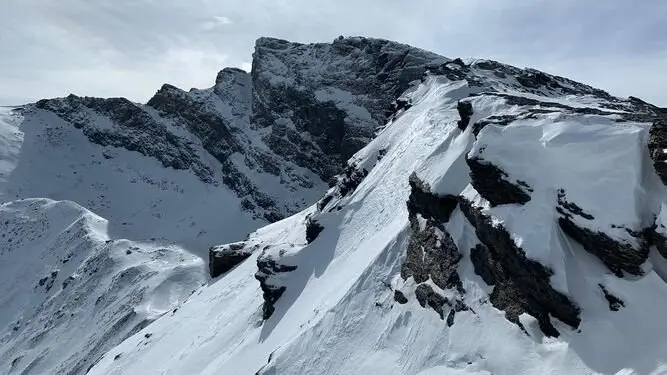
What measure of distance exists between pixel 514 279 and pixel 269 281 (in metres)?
19.5

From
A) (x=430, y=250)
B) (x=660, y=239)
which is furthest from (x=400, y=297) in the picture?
(x=660, y=239)

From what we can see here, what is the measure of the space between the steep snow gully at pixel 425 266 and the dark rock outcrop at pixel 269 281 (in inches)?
4.5

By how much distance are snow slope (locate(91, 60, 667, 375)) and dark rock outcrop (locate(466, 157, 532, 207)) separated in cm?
7

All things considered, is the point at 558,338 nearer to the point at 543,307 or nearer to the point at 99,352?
the point at 543,307

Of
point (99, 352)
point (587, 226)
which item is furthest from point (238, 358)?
point (99, 352)

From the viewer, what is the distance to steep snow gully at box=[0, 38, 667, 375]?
59.0 feet

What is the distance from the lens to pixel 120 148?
446 ft

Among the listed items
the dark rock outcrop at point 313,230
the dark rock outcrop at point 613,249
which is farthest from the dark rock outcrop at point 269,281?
the dark rock outcrop at point 613,249

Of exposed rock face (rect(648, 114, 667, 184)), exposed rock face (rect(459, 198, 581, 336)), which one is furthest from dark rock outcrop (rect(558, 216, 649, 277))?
exposed rock face (rect(648, 114, 667, 184))

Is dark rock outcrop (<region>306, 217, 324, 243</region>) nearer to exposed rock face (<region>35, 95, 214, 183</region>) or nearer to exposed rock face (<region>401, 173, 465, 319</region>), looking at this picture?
exposed rock face (<region>401, 173, 465, 319</region>)

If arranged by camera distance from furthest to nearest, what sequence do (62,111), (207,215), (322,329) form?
(62,111), (207,215), (322,329)

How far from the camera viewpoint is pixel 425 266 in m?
25.9

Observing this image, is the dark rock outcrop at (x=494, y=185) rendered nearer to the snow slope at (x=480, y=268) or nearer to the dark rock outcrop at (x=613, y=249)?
the snow slope at (x=480, y=268)

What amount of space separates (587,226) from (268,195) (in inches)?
4103
